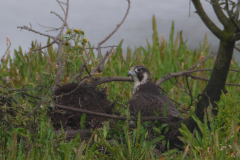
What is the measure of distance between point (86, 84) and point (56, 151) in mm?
1355

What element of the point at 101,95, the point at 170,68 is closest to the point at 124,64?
the point at 170,68

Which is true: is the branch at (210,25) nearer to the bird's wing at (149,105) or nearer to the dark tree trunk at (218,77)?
the dark tree trunk at (218,77)

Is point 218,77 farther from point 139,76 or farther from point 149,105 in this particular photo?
point 139,76

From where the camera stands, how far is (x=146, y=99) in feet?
14.0

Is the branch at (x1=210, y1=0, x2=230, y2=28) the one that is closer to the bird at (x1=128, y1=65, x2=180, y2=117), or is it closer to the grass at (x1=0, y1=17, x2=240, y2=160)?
the grass at (x1=0, y1=17, x2=240, y2=160)

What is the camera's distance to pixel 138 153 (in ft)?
9.36

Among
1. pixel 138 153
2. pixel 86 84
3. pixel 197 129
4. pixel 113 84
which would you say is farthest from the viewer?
pixel 113 84

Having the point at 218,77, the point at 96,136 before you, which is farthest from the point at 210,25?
the point at 96,136

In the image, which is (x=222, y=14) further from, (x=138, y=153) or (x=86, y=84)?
(x=86, y=84)

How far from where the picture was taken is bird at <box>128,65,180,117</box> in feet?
13.3

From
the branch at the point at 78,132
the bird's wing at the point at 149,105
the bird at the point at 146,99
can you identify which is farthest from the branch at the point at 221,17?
the branch at the point at 78,132

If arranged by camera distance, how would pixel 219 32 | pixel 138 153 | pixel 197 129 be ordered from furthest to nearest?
pixel 197 129, pixel 219 32, pixel 138 153

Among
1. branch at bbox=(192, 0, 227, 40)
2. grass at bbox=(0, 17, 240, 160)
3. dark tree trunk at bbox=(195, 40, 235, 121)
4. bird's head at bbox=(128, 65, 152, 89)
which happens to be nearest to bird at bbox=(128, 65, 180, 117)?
bird's head at bbox=(128, 65, 152, 89)

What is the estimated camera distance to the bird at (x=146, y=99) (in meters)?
4.07
